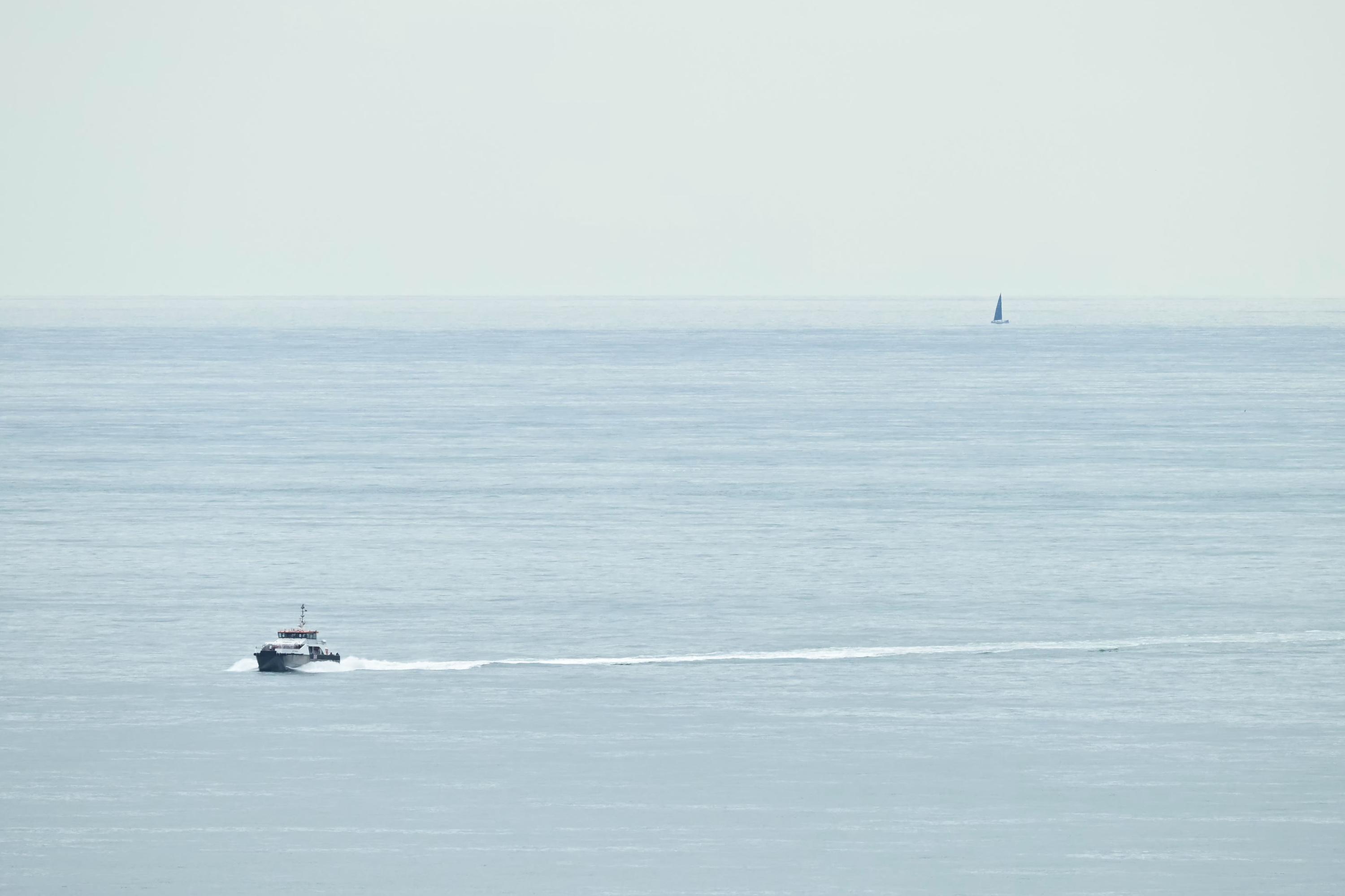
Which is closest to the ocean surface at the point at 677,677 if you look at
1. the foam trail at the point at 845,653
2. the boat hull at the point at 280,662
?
the foam trail at the point at 845,653

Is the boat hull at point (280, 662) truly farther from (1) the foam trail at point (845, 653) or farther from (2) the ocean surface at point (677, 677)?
(2) the ocean surface at point (677, 677)

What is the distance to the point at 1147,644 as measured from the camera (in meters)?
63.1

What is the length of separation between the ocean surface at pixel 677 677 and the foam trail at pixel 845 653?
0.67 feet

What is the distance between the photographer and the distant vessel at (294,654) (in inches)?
2346

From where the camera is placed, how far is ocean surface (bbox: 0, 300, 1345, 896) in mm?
43375

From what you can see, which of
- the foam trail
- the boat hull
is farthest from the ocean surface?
the boat hull

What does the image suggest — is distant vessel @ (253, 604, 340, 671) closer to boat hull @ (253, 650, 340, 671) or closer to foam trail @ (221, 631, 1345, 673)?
boat hull @ (253, 650, 340, 671)

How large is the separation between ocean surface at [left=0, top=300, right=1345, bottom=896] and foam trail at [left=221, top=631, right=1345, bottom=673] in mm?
204

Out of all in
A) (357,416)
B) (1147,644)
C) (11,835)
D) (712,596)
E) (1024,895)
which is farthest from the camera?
(357,416)

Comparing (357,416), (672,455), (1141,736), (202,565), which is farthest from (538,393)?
(1141,736)

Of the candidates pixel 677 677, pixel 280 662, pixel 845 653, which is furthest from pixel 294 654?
pixel 845 653

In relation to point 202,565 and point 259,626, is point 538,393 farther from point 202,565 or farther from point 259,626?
point 259,626

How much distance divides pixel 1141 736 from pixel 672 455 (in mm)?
67127

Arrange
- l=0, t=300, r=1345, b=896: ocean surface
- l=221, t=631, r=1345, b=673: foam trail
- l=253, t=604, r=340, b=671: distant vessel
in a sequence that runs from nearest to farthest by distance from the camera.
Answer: l=0, t=300, r=1345, b=896: ocean surface → l=253, t=604, r=340, b=671: distant vessel → l=221, t=631, r=1345, b=673: foam trail
